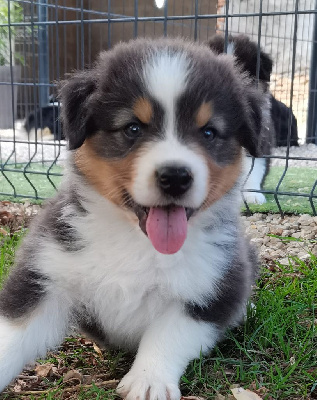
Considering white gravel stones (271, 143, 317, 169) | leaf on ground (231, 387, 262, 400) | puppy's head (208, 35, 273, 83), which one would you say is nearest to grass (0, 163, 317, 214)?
white gravel stones (271, 143, 317, 169)

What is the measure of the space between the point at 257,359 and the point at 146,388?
0.54 m

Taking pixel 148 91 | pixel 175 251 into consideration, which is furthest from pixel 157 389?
pixel 148 91

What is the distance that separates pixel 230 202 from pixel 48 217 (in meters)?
0.77

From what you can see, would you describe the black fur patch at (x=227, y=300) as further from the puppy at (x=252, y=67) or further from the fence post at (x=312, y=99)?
the fence post at (x=312, y=99)

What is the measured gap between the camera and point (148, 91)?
6.43 feet

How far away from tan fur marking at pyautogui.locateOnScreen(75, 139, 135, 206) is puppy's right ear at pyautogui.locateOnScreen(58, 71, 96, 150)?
64 mm

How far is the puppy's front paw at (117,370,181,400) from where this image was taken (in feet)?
6.04

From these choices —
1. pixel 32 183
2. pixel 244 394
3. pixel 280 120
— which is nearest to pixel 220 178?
pixel 244 394

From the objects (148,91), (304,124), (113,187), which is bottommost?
(304,124)

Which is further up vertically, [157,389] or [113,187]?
[113,187]

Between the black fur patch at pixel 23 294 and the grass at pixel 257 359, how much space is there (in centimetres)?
28

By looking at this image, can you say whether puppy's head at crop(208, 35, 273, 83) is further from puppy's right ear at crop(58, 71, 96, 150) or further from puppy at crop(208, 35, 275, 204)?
puppy's right ear at crop(58, 71, 96, 150)

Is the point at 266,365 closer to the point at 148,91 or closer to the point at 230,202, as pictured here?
the point at 230,202

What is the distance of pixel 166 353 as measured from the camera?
1963 mm
